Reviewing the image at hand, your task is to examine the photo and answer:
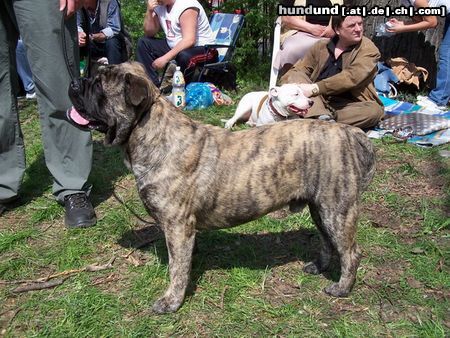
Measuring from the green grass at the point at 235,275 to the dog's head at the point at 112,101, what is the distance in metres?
1.17

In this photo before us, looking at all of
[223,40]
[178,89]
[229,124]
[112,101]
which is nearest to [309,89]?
[229,124]

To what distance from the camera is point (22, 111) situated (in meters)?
7.65

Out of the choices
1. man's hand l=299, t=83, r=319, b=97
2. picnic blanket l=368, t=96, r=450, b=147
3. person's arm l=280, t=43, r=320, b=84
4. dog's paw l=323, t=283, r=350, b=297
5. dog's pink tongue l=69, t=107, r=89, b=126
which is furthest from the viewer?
person's arm l=280, t=43, r=320, b=84

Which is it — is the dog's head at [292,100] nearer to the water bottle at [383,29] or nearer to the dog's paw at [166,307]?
the water bottle at [383,29]

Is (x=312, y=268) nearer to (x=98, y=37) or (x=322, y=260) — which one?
(x=322, y=260)

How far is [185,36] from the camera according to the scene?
757 cm

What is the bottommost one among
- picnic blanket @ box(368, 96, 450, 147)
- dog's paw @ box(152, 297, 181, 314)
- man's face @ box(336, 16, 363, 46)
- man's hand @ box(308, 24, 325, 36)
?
picnic blanket @ box(368, 96, 450, 147)

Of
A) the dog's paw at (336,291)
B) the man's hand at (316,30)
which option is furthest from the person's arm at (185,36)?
the dog's paw at (336,291)

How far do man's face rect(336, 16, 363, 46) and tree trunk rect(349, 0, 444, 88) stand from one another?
2.42 m

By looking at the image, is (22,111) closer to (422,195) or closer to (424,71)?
(422,195)

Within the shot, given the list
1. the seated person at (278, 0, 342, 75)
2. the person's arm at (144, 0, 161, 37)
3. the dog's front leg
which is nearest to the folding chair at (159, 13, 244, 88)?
the person's arm at (144, 0, 161, 37)

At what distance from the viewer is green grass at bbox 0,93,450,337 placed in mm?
3107

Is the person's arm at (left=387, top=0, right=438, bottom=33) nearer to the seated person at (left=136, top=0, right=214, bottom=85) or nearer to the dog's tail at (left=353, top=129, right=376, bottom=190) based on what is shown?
the seated person at (left=136, top=0, right=214, bottom=85)

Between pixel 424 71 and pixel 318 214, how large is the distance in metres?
5.61
